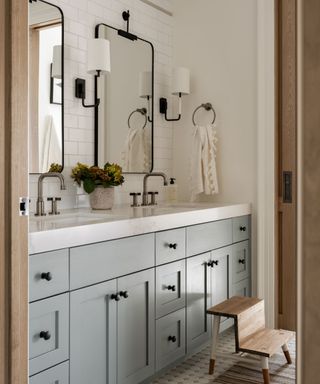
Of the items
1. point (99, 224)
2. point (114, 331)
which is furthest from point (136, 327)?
point (99, 224)

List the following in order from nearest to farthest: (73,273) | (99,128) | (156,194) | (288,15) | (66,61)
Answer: (73,273)
(66,61)
(99,128)
(288,15)
(156,194)

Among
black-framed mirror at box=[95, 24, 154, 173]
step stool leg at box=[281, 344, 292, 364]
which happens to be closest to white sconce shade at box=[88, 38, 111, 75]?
black-framed mirror at box=[95, 24, 154, 173]

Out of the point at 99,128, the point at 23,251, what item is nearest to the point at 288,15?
the point at 99,128

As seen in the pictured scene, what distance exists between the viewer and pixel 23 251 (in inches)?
53.6

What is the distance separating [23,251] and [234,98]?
2.52 m

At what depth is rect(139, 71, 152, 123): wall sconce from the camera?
11.2 feet

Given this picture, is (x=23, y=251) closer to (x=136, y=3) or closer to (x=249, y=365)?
(x=249, y=365)

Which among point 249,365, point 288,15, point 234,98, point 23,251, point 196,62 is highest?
point 288,15

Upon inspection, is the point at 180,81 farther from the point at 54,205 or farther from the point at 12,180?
the point at 12,180

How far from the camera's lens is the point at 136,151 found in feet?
11.1

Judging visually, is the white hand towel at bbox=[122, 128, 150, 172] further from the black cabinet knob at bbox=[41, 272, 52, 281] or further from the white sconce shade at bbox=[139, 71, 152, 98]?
the black cabinet knob at bbox=[41, 272, 52, 281]

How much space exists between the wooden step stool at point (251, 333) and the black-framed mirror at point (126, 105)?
3.82 ft

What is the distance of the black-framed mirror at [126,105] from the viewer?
3.06 meters

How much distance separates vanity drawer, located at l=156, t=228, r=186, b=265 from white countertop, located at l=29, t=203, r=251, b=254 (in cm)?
4
